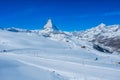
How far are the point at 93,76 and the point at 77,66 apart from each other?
3.97m

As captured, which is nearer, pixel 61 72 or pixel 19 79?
pixel 19 79

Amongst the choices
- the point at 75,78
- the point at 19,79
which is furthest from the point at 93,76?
the point at 19,79

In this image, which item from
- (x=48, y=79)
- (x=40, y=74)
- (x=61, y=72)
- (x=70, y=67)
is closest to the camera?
(x=48, y=79)

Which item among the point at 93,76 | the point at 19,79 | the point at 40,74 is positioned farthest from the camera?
the point at 93,76

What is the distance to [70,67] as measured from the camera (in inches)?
790

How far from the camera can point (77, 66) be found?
20547 mm

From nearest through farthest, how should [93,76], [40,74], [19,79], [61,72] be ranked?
[19,79], [40,74], [93,76], [61,72]

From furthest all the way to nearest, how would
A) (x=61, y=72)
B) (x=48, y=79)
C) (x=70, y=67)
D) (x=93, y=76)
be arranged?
(x=70, y=67) < (x=61, y=72) < (x=93, y=76) < (x=48, y=79)

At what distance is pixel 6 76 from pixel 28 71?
8.56ft

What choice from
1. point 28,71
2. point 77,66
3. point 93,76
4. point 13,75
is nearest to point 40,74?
point 28,71

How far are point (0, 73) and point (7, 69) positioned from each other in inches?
57.3

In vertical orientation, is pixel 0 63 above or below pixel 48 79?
above

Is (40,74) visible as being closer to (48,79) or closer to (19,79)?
(48,79)

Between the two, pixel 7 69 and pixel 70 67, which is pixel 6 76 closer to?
pixel 7 69
